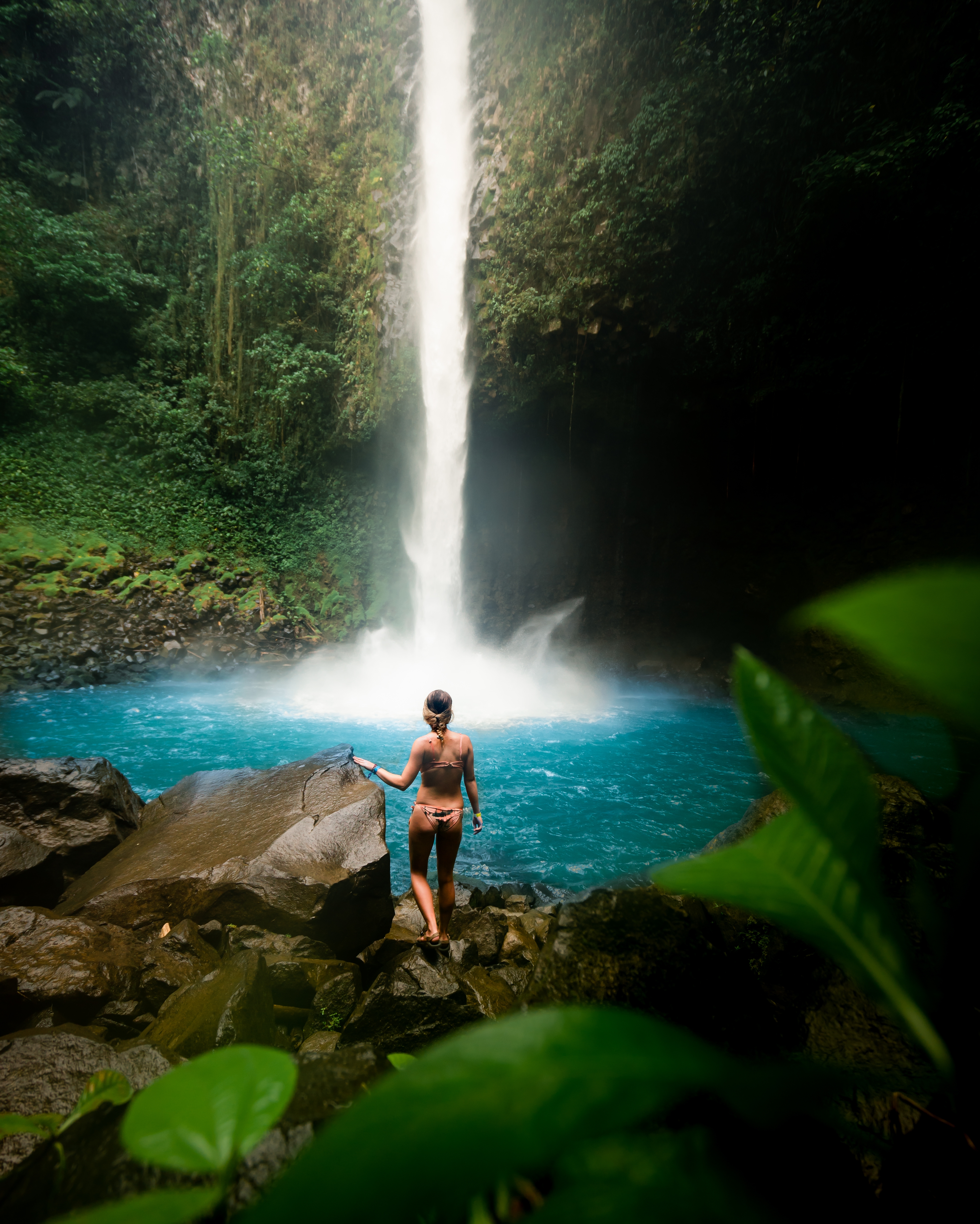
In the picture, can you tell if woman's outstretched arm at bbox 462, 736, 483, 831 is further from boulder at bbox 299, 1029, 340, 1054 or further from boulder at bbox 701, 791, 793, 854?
boulder at bbox 701, 791, 793, 854

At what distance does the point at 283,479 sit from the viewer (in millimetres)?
16094

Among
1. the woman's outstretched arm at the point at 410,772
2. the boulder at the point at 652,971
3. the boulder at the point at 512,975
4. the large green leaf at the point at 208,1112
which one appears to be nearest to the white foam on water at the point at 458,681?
the woman's outstretched arm at the point at 410,772

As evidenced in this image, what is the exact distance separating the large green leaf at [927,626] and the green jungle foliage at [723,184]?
1165 centimetres

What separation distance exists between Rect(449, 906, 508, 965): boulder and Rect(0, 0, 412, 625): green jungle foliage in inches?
489

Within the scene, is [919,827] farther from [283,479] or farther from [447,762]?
[283,479]

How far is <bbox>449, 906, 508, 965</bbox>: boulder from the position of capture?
10.3ft

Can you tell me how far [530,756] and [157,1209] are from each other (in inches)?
304

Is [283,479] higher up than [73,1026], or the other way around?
[283,479]

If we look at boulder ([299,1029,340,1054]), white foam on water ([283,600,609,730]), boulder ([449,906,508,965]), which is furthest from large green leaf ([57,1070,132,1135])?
white foam on water ([283,600,609,730])

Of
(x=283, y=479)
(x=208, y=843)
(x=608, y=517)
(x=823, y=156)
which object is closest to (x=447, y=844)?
(x=208, y=843)

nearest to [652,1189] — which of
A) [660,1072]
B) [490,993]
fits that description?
[660,1072]

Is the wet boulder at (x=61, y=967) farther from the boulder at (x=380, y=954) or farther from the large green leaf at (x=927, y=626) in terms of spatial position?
the large green leaf at (x=927, y=626)

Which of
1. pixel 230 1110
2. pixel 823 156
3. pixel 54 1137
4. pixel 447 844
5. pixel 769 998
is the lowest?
pixel 447 844

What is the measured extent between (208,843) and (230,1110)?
12.8ft
